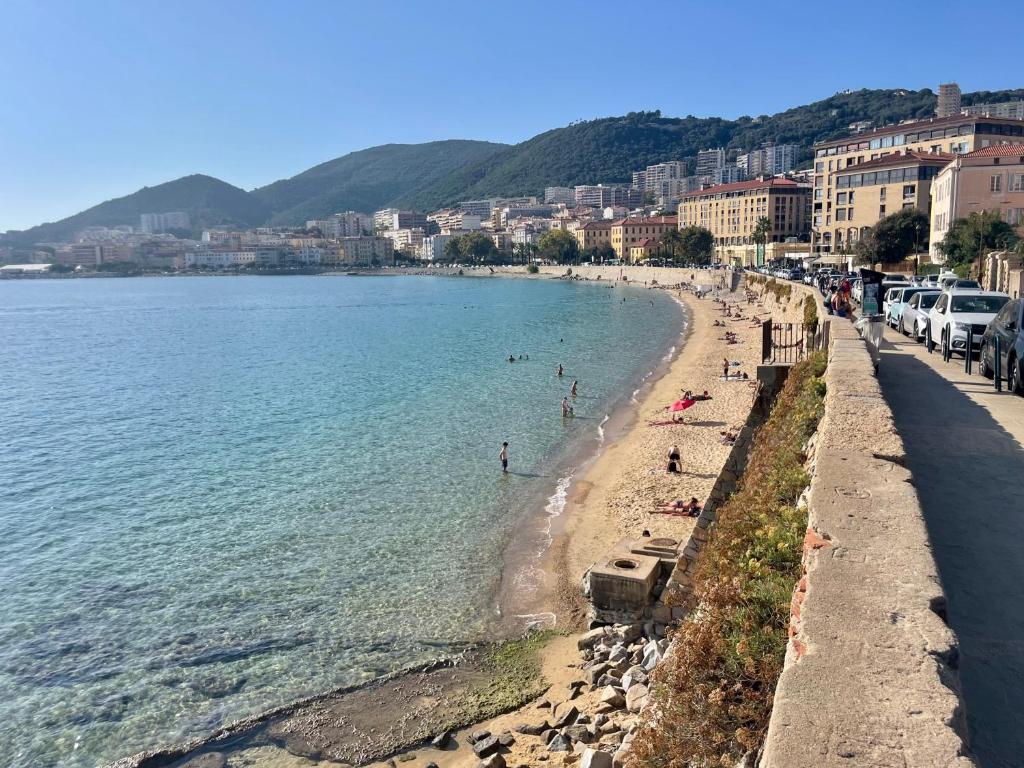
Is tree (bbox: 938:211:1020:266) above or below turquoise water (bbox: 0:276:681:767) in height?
above

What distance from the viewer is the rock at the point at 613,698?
33.8 ft

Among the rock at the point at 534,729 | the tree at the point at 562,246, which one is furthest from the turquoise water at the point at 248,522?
the tree at the point at 562,246

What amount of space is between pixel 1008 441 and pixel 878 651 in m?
7.35

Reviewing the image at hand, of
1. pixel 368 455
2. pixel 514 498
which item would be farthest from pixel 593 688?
pixel 368 455

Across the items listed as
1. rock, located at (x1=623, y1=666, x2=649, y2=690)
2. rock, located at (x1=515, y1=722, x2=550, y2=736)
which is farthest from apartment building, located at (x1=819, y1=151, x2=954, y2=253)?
rock, located at (x1=515, y1=722, x2=550, y2=736)

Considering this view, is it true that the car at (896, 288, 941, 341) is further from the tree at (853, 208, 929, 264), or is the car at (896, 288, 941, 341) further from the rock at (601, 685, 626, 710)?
the tree at (853, 208, 929, 264)

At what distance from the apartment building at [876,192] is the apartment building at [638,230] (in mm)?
75728

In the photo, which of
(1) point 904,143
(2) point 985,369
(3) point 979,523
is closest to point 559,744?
(3) point 979,523

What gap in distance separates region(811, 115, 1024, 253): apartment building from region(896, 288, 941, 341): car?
64.3 metres

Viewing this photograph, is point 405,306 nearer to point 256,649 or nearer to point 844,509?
point 256,649

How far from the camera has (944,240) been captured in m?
48.3

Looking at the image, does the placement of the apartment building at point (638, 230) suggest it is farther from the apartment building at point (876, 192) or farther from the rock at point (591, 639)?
the rock at point (591, 639)

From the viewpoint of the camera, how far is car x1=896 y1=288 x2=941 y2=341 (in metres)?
20.7

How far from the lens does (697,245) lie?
12750 cm
